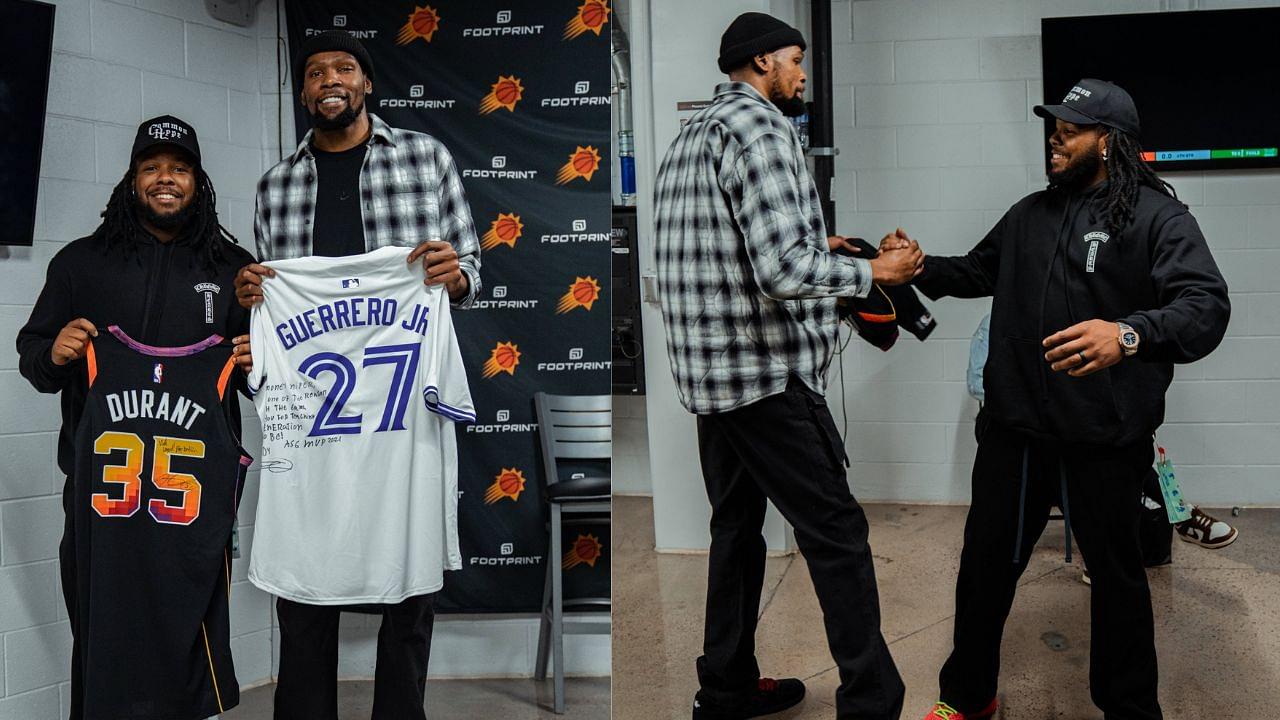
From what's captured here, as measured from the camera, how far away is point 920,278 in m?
2.37

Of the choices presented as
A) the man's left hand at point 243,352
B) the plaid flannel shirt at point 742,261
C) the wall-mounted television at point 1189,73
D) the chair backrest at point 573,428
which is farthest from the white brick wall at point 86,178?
the wall-mounted television at point 1189,73

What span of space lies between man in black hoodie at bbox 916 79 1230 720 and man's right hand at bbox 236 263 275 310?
1542 mm

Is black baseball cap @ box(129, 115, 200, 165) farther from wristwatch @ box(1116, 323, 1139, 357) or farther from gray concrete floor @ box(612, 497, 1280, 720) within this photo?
wristwatch @ box(1116, 323, 1139, 357)

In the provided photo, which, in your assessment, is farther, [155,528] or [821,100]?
[821,100]

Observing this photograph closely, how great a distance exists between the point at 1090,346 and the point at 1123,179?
18.6 inches

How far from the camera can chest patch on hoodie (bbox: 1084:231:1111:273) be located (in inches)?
84.4

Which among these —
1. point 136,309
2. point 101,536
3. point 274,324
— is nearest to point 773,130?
point 274,324

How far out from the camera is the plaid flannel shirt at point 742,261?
1.85 meters

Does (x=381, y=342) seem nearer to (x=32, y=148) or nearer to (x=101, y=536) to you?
(x=101, y=536)

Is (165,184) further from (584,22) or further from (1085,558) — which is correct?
(1085,558)

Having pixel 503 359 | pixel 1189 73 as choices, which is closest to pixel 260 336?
pixel 503 359

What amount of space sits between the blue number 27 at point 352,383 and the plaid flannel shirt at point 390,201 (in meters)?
0.15

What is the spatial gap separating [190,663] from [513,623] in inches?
24.4

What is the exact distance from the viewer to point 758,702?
7.23 feet
